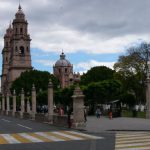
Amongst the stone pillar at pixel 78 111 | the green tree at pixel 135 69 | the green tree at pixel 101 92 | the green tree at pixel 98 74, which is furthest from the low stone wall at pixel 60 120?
the green tree at pixel 98 74

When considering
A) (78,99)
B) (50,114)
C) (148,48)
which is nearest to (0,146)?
(78,99)

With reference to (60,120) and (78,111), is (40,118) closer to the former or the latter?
(60,120)

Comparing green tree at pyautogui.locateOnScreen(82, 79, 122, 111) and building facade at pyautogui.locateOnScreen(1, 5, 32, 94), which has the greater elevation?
building facade at pyautogui.locateOnScreen(1, 5, 32, 94)

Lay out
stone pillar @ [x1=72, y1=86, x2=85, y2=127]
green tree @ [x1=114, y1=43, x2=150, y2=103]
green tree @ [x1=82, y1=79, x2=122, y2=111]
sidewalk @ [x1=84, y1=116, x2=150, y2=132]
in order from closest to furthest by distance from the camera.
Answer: sidewalk @ [x1=84, y1=116, x2=150, y2=132]
stone pillar @ [x1=72, y1=86, x2=85, y2=127]
green tree @ [x1=82, y1=79, x2=122, y2=111]
green tree @ [x1=114, y1=43, x2=150, y2=103]

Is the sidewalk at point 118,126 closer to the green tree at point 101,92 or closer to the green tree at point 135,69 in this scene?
the green tree at point 101,92

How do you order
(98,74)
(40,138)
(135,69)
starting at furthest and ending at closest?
(98,74) → (135,69) → (40,138)

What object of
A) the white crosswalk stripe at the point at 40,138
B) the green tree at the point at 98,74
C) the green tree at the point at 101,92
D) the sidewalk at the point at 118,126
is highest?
the green tree at the point at 98,74

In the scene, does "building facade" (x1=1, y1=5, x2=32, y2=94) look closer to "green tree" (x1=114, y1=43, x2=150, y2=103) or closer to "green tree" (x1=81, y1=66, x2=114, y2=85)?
"green tree" (x1=81, y1=66, x2=114, y2=85)

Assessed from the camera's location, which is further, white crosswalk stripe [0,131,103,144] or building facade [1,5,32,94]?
building facade [1,5,32,94]

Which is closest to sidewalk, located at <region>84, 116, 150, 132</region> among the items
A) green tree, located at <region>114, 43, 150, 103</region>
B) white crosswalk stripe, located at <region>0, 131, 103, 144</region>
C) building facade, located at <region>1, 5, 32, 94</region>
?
white crosswalk stripe, located at <region>0, 131, 103, 144</region>

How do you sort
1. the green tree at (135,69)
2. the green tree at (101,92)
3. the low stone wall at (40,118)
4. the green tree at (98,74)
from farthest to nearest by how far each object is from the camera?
1. the green tree at (98,74)
2. the green tree at (135,69)
3. the green tree at (101,92)
4. the low stone wall at (40,118)

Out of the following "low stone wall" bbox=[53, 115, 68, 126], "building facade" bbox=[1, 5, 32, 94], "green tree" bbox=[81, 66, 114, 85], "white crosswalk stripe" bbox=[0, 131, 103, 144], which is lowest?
"white crosswalk stripe" bbox=[0, 131, 103, 144]

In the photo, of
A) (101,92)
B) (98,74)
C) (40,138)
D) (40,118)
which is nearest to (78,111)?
(40,138)

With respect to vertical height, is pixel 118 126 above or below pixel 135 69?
below
